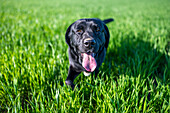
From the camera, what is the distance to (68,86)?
1.56 metres

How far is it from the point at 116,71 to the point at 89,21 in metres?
1.07

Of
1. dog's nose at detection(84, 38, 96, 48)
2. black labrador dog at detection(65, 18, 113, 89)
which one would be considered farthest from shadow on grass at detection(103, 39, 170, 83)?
dog's nose at detection(84, 38, 96, 48)

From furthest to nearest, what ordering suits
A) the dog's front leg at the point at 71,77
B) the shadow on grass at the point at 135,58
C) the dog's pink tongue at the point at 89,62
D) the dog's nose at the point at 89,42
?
1. the shadow on grass at the point at 135,58
2. the dog's front leg at the point at 71,77
3. the dog's pink tongue at the point at 89,62
4. the dog's nose at the point at 89,42

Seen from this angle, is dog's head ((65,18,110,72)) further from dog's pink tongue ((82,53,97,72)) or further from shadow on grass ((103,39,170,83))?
shadow on grass ((103,39,170,83))

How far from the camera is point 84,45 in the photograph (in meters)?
1.42

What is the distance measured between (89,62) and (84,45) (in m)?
0.25

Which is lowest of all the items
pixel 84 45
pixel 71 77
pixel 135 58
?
pixel 71 77

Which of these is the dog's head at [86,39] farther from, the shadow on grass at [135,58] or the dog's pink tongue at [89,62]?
the shadow on grass at [135,58]

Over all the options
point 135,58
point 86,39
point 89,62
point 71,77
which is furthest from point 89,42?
point 135,58

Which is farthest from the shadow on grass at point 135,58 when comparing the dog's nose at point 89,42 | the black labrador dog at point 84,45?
the dog's nose at point 89,42

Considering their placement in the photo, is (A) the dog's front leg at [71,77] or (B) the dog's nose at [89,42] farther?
(A) the dog's front leg at [71,77]

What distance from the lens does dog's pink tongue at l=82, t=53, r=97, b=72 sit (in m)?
1.49

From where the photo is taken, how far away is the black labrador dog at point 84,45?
145 centimetres

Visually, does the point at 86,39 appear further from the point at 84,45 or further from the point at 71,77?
the point at 71,77
